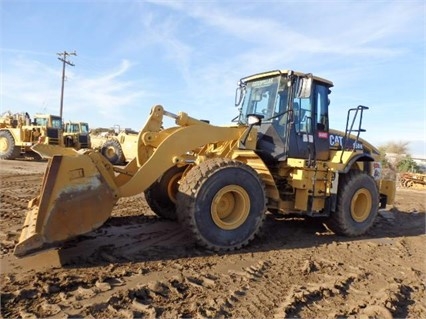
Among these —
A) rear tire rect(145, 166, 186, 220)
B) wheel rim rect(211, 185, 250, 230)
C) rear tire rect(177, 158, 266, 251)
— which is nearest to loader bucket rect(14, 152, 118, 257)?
rear tire rect(177, 158, 266, 251)

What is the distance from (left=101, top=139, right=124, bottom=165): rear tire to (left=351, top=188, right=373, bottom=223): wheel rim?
1509 centimetres

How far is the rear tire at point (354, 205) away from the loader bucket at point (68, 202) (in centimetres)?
399

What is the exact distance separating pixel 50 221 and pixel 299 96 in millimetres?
3888

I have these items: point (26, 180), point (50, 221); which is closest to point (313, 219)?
point (50, 221)

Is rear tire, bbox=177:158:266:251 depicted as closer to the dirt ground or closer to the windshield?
A: the dirt ground

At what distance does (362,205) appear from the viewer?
7.30m

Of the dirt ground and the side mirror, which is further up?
the side mirror

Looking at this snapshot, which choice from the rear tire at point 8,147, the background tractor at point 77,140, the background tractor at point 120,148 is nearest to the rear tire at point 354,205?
the background tractor at point 120,148

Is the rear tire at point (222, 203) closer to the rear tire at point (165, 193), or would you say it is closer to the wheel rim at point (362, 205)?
the rear tire at point (165, 193)

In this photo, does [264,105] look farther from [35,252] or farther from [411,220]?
[411,220]

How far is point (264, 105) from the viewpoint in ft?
22.1

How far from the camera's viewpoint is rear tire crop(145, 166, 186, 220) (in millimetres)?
6703

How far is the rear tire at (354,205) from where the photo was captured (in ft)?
22.4

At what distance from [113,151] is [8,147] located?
18.0ft
